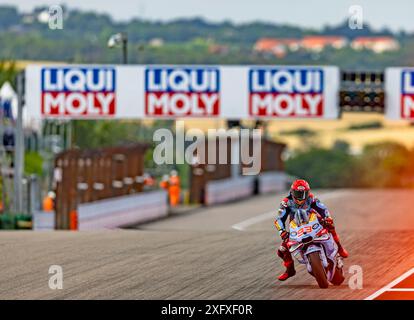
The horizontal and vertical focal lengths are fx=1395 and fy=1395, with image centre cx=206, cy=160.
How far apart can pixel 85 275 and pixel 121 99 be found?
20496 mm

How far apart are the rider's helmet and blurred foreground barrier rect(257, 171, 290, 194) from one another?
42.9m

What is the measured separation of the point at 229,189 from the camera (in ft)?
185

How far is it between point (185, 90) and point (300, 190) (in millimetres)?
24305

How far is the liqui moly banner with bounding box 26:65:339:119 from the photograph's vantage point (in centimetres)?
4162

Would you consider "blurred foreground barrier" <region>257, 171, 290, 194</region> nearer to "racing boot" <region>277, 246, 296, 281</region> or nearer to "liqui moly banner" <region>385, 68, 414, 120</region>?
"liqui moly banner" <region>385, 68, 414, 120</region>

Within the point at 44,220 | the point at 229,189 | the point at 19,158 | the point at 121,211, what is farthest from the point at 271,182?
the point at 44,220

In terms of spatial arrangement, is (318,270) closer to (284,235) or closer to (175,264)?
(284,235)

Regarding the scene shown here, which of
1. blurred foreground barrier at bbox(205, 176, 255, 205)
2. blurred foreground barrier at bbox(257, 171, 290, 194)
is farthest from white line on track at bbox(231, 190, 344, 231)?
blurred foreground barrier at bbox(257, 171, 290, 194)

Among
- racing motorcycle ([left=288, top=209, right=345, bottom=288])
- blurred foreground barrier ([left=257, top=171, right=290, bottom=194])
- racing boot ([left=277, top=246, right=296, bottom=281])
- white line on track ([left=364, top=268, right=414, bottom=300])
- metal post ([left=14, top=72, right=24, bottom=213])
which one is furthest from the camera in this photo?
blurred foreground barrier ([left=257, top=171, right=290, bottom=194])

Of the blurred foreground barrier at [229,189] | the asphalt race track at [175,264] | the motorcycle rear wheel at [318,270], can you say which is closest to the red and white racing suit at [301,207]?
the motorcycle rear wheel at [318,270]

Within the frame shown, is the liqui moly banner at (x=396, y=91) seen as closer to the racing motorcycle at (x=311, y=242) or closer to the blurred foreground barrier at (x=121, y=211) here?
the blurred foreground barrier at (x=121, y=211)

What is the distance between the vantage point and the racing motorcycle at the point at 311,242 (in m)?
18.3

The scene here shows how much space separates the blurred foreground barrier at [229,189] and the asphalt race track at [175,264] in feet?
75.7
